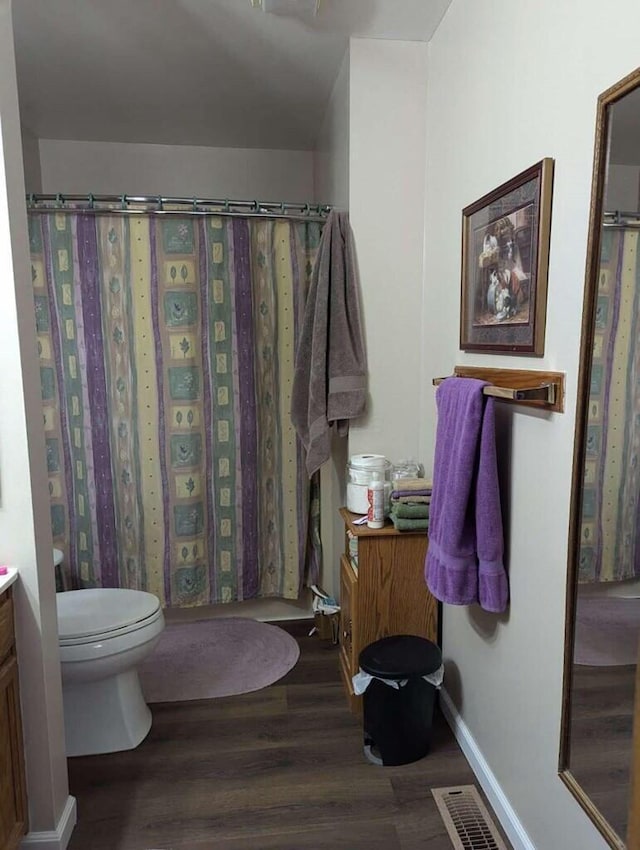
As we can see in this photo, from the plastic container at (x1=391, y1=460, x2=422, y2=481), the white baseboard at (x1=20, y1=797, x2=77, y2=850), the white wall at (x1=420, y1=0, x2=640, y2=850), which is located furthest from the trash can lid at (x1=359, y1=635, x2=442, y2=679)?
the white baseboard at (x1=20, y1=797, x2=77, y2=850)

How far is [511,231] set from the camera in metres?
1.57

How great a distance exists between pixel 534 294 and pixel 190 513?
1851 mm

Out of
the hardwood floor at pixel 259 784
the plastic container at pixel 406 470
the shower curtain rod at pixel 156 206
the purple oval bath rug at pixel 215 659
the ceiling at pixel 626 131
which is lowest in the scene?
the purple oval bath rug at pixel 215 659

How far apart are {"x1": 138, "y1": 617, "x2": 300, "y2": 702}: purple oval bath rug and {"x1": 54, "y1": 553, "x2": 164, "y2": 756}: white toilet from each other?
0.26 meters

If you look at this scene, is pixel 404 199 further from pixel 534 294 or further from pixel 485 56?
pixel 534 294

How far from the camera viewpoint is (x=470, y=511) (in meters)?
1.66

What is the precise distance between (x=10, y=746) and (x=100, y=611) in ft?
2.10

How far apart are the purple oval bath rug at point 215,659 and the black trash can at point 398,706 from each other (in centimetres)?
63

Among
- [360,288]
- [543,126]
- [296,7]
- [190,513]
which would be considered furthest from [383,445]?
[296,7]

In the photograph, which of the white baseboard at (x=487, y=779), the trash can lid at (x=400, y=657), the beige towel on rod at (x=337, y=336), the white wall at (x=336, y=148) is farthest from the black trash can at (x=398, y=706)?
the white wall at (x=336, y=148)

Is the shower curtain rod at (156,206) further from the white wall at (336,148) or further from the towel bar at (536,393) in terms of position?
the towel bar at (536,393)

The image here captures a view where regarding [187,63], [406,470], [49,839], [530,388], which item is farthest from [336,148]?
[49,839]

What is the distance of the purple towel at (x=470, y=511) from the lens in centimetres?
160

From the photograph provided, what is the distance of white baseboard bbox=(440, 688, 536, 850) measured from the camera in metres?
1.59
